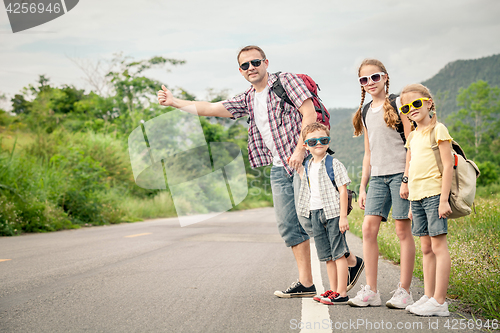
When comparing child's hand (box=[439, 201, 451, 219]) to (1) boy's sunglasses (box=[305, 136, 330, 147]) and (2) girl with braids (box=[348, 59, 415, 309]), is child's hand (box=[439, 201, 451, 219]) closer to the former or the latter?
(2) girl with braids (box=[348, 59, 415, 309])

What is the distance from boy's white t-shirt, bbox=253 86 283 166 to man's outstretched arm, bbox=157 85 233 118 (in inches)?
17.3

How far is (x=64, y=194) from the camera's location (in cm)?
1382

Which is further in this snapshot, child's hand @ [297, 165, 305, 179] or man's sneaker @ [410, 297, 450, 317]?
child's hand @ [297, 165, 305, 179]

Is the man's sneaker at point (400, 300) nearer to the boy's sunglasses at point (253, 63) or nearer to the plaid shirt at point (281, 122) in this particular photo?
the plaid shirt at point (281, 122)

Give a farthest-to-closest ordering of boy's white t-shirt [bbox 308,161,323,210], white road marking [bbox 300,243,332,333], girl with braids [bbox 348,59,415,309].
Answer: boy's white t-shirt [bbox 308,161,323,210] < girl with braids [bbox 348,59,415,309] < white road marking [bbox 300,243,332,333]

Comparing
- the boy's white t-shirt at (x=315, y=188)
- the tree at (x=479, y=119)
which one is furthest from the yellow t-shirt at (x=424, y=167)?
the tree at (x=479, y=119)

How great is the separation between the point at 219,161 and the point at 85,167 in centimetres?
536

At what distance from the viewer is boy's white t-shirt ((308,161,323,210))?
13.1 feet

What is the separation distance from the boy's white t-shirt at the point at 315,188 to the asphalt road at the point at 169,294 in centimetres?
86

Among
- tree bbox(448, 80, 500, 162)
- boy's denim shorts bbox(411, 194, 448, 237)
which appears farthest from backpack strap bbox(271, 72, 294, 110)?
tree bbox(448, 80, 500, 162)

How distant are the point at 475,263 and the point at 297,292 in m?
1.73

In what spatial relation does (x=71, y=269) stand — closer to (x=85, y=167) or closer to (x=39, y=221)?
(x=39, y=221)

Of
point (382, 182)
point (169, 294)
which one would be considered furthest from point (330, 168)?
point (169, 294)

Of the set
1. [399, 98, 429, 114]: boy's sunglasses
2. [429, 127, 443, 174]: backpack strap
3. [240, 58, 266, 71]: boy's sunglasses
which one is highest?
[240, 58, 266, 71]: boy's sunglasses
